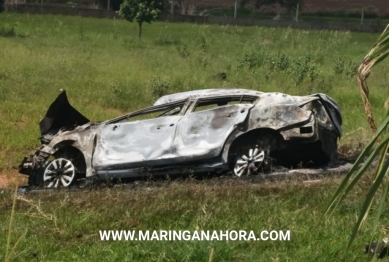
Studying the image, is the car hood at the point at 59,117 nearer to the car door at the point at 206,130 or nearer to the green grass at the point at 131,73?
the car door at the point at 206,130

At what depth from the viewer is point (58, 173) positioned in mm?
8016

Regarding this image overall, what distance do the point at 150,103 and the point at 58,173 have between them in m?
7.22

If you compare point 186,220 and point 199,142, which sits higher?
point 199,142

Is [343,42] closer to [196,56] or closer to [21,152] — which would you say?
[196,56]

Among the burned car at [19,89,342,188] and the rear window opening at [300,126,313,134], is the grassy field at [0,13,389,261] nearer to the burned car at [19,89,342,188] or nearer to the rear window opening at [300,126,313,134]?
the burned car at [19,89,342,188]

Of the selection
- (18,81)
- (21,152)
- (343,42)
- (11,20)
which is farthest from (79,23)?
(21,152)

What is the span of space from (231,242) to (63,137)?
3582 mm

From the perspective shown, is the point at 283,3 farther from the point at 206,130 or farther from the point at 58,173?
the point at 58,173

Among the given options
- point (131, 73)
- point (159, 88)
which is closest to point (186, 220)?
point (159, 88)

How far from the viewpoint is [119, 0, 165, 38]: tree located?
105ft

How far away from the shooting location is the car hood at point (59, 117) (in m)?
8.30

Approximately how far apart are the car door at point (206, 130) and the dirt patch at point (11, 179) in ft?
8.47

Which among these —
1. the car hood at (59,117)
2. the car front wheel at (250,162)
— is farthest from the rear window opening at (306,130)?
the car hood at (59,117)

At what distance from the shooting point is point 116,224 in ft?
18.4
